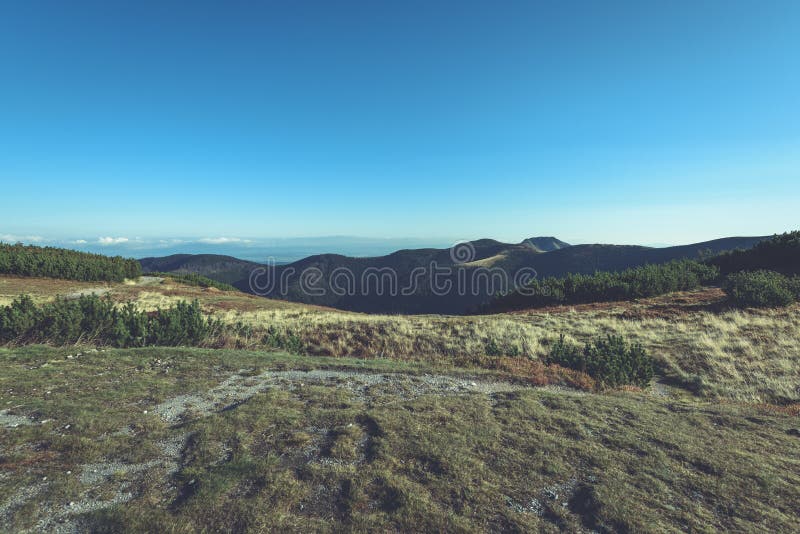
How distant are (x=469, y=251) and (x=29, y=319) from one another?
14402cm

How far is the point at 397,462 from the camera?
5.72 meters

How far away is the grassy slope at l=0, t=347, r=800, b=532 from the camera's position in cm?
452

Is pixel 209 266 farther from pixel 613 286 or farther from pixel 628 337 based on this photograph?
pixel 628 337

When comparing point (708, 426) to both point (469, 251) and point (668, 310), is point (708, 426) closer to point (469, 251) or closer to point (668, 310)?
point (668, 310)

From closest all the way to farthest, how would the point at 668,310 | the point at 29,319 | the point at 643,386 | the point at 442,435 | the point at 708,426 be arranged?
1. the point at 442,435
2. the point at 708,426
3. the point at 643,386
4. the point at 29,319
5. the point at 668,310

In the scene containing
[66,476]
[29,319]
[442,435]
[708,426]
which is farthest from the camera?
[29,319]

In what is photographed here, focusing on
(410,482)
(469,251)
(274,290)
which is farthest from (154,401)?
(469,251)

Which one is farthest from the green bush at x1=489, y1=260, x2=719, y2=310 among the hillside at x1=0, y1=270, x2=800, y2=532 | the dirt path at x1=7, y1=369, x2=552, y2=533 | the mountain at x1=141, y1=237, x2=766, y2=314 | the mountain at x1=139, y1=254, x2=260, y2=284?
the mountain at x1=139, y1=254, x2=260, y2=284

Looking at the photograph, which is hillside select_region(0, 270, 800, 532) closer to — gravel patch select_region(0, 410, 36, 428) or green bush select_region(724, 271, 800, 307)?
gravel patch select_region(0, 410, 36, 428)

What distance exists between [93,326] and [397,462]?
50.8 feet

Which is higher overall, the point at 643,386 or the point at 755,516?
the point at 755,516

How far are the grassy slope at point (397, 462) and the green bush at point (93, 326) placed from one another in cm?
535

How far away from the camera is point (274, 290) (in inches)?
4279

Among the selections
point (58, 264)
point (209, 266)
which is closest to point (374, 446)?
point (58, 264)
